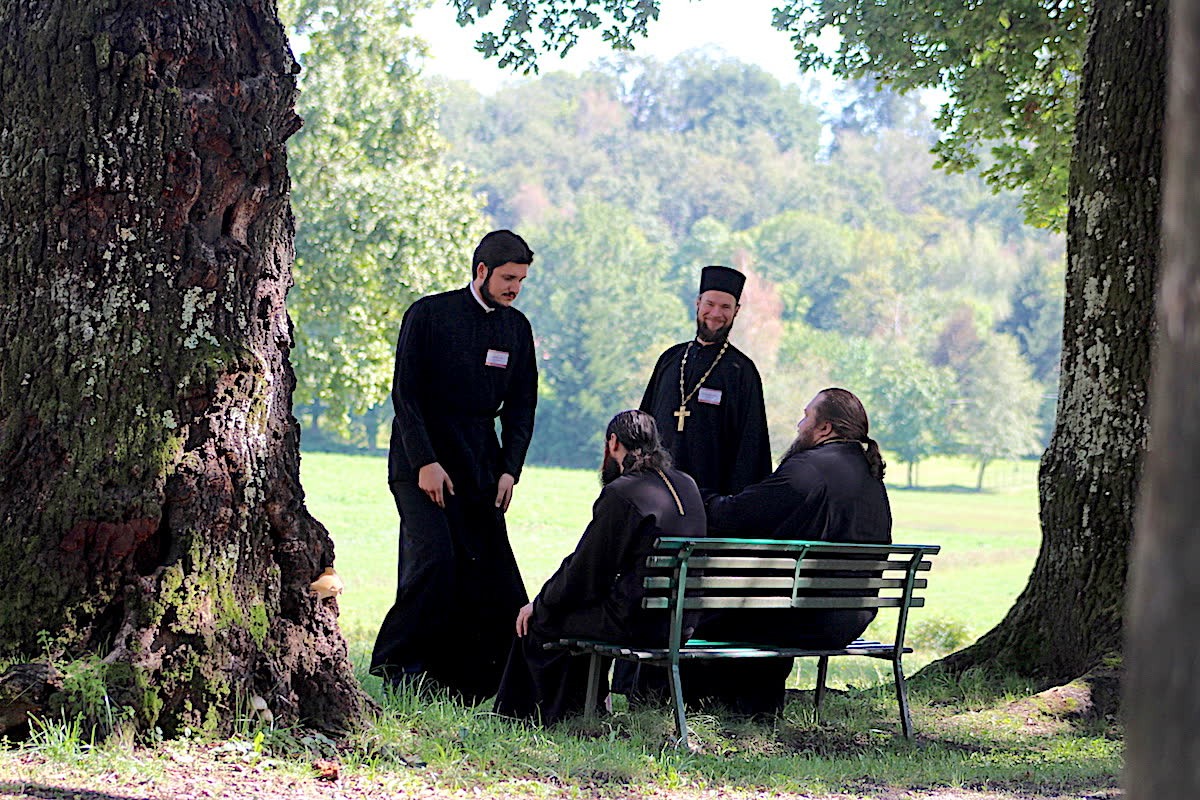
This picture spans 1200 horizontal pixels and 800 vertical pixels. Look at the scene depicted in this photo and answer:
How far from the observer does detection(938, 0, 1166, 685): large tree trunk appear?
7.67 m

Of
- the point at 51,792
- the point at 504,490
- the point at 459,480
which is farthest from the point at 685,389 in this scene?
the point at 51,792

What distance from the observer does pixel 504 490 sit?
23.5 feet

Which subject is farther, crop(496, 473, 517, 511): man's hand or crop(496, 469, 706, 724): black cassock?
crop(496, 473, 517, 511): man's hand

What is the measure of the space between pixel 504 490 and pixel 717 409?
127 centimetres

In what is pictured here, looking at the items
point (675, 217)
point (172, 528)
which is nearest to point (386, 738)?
point (172, 528)

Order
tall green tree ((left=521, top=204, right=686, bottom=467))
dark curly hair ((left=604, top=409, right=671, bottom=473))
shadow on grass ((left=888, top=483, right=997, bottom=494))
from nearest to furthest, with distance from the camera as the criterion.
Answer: dark curly hair ((left=604, top=409, right=671, bottom=473)), shadow on grass ((left=888, top=483, right=997, bottom=494)), tall green tree ((left=521, top=204, right=686, bottom=467))

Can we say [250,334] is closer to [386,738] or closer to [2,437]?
[2,437]

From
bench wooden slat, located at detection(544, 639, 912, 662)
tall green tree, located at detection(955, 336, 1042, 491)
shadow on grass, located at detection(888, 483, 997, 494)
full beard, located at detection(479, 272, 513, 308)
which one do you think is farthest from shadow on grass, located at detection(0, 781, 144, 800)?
tall green tree, located at detection(955, 336, 1042, 491)

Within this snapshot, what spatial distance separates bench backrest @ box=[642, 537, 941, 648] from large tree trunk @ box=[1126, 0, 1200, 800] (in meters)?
4.20

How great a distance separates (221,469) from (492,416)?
236cm

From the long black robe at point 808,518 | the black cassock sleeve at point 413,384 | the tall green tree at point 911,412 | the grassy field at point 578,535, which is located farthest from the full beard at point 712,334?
the tall green tree at point 911,412

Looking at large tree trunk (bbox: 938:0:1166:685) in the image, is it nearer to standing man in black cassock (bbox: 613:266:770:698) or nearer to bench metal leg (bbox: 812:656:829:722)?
bench metal leg (bbox: 812:656:829:722)

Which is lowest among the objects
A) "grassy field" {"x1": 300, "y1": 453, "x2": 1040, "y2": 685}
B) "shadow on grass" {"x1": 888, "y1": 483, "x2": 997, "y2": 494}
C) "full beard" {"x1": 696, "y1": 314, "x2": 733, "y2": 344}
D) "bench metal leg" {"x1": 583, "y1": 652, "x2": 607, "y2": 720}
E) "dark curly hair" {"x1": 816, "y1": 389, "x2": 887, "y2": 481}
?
"grassy field" {"x1": 300, "y1": 453, "x2": 1040, "y2": 685}

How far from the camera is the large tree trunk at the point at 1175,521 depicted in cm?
161
